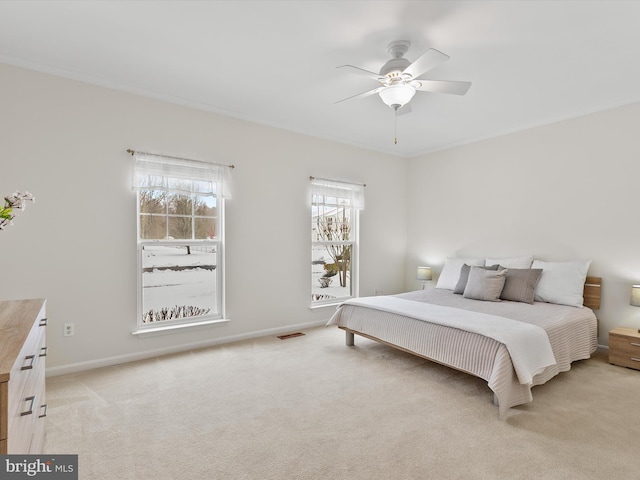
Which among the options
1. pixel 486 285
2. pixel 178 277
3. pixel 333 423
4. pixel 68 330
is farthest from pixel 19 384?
pixel 486 285

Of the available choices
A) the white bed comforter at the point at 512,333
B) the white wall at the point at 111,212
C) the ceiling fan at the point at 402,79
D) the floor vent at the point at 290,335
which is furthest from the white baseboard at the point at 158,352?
the ceiling fan at the point at 402,79

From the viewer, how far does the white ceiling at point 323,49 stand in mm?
2256

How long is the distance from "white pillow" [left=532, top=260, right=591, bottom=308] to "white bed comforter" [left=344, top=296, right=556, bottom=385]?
3.95 feet

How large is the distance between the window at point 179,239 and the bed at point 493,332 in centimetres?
158

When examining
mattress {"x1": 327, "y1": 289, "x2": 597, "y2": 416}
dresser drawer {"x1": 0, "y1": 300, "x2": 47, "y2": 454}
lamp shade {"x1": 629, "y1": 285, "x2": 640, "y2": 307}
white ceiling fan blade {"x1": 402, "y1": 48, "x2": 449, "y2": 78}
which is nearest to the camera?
dresser drawer {"x1": 0, "y1": 300, "x2": 47, "y2": 454}

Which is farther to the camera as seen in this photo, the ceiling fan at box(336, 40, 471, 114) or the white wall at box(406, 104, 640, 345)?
the white wall at box(406, 104, 640, 345)

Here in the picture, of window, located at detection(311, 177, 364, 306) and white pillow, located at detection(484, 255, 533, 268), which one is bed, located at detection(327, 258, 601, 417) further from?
window, located at detection(311, 177, 364, 306)

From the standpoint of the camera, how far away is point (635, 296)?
3.41 m

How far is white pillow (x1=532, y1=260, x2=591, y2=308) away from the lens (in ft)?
12.2

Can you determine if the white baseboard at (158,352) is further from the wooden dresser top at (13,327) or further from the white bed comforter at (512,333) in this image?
the white bed comforter at (512,333)

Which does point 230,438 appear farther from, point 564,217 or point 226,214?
point 564,217

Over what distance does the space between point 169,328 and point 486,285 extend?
3.53m

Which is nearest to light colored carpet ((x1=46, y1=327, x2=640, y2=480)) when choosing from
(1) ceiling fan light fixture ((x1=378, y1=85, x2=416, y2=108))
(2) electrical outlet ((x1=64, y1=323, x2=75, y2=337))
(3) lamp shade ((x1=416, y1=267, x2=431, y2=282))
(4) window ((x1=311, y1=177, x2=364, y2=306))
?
(2) electrical outlet ((x1=64, y1=323, x2=75, y2=337))

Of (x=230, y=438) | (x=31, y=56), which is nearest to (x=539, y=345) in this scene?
(x=230, y=438)
